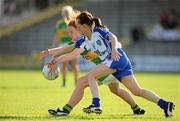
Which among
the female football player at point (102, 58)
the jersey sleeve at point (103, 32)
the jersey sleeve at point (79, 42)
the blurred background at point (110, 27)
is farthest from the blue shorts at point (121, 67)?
the blurred background at point (110, 27)

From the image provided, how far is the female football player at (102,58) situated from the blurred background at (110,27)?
2404 cm

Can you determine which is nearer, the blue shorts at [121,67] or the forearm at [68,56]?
the blue shorts at [121,67]

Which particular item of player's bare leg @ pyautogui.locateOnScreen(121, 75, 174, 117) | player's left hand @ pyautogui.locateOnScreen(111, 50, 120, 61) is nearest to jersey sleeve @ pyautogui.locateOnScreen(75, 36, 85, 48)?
player's left hand @ pyautogui.locateOnScreen(111, 50, 120, 61)

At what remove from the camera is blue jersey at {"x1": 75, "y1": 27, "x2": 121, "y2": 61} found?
37.1 ft

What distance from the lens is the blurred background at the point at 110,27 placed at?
37.6 m

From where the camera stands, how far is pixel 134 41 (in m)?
38.2

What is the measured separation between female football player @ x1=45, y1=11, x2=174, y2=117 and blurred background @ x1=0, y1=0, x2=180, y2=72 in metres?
24.0

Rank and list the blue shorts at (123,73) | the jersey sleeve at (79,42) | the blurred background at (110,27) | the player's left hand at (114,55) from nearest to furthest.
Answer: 1. the player's left hand at (114,55)
2. the blue shorts at (123,73)
3. the jersey sleeve at (79,42)
4. the blurred background at (110,27)

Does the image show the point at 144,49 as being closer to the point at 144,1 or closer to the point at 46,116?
the point at 144,1

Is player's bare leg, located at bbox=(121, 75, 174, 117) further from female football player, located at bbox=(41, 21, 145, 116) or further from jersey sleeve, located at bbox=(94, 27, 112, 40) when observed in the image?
jersey sleeve, located at bbox=(94, 27, 112, 40)

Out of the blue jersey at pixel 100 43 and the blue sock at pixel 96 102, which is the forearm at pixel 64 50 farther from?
the blue sock at pixel 96 102

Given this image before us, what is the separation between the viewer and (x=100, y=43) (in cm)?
1138

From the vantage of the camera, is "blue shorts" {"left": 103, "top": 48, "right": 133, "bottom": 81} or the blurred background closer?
"blue shorts" {"left": 103, "top": 48, "right": 133, "bottom": 81}

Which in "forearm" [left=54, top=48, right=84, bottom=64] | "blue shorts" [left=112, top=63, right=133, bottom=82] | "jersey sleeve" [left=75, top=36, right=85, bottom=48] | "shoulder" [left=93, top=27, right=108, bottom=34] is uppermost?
"shoulder" [left=93, top=27, right=108, bottom=34]
